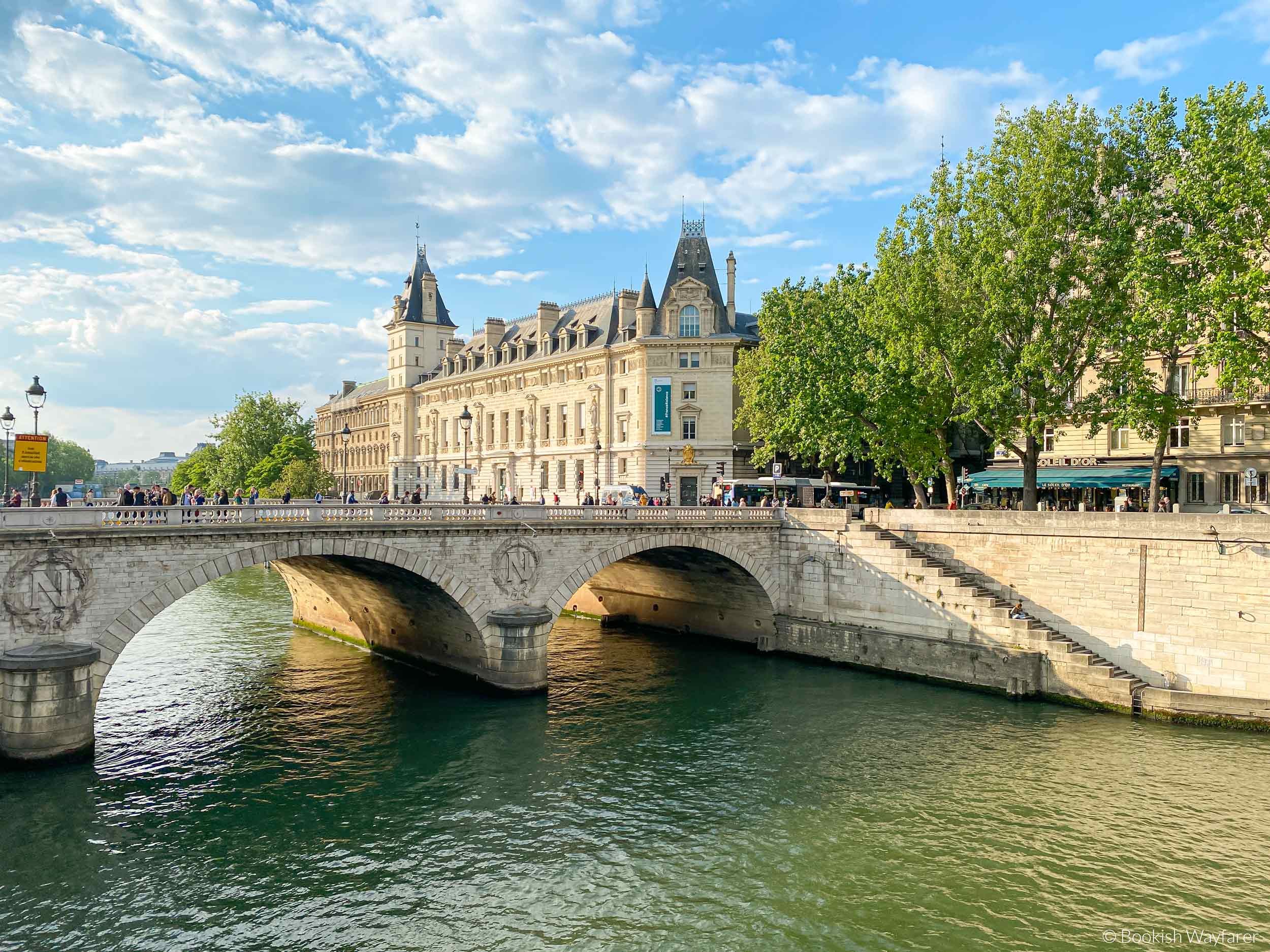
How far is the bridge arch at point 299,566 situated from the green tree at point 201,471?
250ft

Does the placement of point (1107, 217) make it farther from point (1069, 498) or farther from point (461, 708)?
point (461, 708)

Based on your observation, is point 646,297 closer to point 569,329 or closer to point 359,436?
point 569,329

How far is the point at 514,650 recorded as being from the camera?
33094 millimetres

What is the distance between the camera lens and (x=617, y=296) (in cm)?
7531

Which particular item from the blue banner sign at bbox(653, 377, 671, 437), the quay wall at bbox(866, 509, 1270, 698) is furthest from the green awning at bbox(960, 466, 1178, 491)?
the blue banner sign at bbox(653, 377, 671, 437)

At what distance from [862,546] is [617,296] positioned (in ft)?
135

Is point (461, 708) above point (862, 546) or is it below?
below

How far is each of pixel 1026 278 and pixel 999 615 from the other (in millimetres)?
14877

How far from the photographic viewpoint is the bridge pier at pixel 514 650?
108 feet

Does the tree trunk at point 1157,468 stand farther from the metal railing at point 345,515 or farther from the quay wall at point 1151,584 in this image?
the metal railing at point 345,515

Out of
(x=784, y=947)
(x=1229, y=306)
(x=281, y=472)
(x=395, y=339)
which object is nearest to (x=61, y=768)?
(x=784, y=947)

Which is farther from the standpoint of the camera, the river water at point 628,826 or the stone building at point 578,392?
the stone building at point 578,392

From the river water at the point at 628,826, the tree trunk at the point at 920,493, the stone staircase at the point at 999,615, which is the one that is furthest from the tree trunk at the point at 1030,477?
the river water at the point at 628,826

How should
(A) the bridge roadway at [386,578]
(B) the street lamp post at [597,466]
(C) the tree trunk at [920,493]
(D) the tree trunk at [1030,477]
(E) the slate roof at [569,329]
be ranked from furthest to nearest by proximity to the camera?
(E) the slate roof at [569,329] < (B) the street lamp post at [597,466] < (C) the tree trunk at [920,493] < (D) the tree trunk at [1030,477] < (A) the bridge roadway at [386,578]
